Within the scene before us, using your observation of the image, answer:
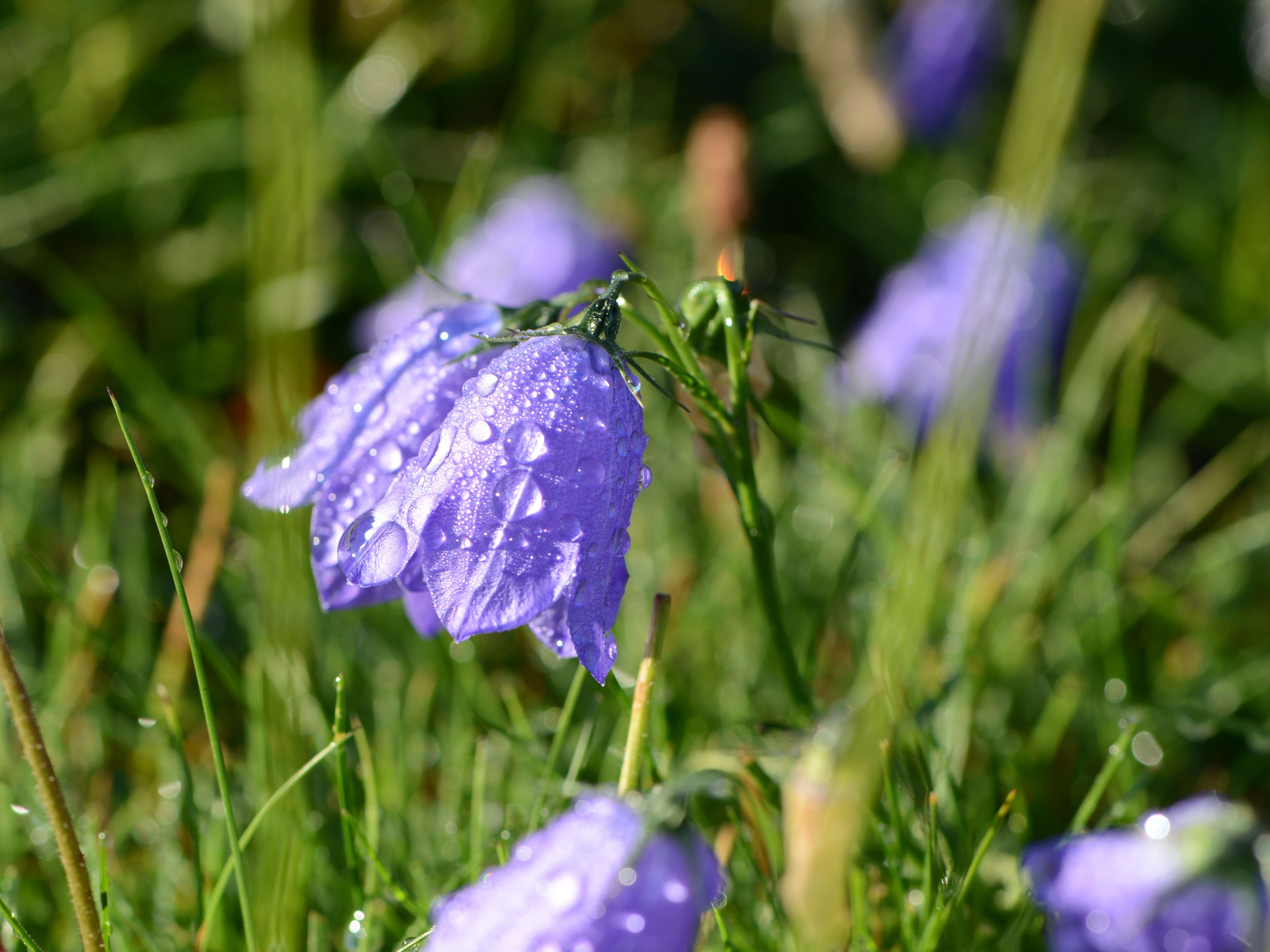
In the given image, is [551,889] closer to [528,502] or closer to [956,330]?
[528,502]

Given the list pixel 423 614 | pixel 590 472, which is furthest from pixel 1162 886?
pixel 423 614

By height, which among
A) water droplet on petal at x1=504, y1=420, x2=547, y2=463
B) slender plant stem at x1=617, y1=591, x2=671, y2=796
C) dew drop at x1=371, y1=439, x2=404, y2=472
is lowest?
slender plant stem at x1=617, y1=591, x2=671, y2=796

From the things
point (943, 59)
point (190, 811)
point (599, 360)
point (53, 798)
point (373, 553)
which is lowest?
point (190, 811)

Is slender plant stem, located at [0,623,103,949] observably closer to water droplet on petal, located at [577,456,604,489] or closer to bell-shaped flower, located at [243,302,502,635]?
bell-shaped flower, located at [243,302,502,635]

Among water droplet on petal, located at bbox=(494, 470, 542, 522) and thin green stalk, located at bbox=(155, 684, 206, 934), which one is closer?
water droplet on petal, located at bbox=(494, 470, 542, 522)

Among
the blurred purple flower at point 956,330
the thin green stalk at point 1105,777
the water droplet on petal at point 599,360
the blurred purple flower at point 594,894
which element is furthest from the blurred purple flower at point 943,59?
the blurred purple flower at point 594,894

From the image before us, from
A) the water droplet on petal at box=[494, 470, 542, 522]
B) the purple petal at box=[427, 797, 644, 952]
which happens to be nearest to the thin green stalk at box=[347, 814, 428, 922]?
the purple petal at box=[427, 797, 644, 952]
